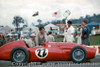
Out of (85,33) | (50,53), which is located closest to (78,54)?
(50,53)

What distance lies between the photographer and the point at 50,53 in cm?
687

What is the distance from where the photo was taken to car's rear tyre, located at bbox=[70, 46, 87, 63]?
675cm

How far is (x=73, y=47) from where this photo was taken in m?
6.85

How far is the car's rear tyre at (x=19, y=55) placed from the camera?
687 cm

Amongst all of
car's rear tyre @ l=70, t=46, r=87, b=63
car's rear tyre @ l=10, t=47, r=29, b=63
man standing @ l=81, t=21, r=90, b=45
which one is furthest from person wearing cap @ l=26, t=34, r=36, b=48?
man standing @ l=81, t=21, r=90, b=45

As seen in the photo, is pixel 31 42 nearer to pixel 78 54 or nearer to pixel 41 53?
pixel 41 53

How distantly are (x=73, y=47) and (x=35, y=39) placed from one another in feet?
5.54

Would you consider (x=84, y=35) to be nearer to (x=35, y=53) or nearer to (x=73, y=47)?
(x=73, y=47)

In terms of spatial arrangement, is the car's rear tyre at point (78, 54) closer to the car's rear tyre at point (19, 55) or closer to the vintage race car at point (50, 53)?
the vintage race car at point (50, 53)

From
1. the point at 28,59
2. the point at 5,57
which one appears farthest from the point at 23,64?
the point at 5,57

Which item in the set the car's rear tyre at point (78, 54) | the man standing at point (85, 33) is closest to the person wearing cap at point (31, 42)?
the car's rear tyre at point (78, 54)

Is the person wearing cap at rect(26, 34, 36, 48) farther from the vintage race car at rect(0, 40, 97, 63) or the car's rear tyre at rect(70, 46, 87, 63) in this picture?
the car's rear tyre at rect(70, 46, 87, 63)

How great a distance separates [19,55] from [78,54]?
2.10 meters

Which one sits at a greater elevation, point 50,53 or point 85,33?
point 85,33
